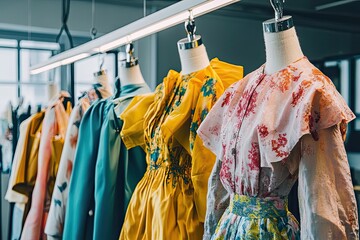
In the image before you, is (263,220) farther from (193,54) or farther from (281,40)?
(193,54)

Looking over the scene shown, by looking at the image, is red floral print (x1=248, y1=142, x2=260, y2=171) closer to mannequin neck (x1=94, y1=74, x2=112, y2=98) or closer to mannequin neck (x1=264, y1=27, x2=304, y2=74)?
mannequin neck (x1=264, y1=27, x2=304, y2=74)

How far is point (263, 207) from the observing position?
120cm

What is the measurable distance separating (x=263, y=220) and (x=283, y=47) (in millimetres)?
351

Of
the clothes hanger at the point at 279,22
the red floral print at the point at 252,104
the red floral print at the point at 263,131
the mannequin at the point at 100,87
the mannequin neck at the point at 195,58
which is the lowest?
the red floral print at the point at 263,131

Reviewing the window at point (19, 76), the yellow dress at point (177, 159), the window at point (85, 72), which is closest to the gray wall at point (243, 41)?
the yellow dress at point (177, 159)

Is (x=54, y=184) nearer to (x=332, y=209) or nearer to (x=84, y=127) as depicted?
(x=84, y=127)

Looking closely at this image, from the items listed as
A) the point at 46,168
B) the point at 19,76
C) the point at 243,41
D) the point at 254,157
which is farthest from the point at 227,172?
the point at 19,76

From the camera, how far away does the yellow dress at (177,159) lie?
1449 mm

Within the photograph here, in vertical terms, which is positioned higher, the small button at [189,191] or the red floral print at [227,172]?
the red floral print at [227,172]

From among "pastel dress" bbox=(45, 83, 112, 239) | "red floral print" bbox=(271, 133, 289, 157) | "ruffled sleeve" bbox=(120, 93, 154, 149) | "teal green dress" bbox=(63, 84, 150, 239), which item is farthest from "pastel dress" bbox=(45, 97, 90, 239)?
"red floral print" bbox=(271, 133, 289, 157)

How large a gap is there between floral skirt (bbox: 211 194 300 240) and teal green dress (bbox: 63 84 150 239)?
692 mm

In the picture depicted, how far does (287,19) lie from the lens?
3.85ft

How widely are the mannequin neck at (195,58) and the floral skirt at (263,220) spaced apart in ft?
1.42

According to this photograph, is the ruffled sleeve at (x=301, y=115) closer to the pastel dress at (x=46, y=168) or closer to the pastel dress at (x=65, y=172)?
the pastel dress at (x=65, y=172)
